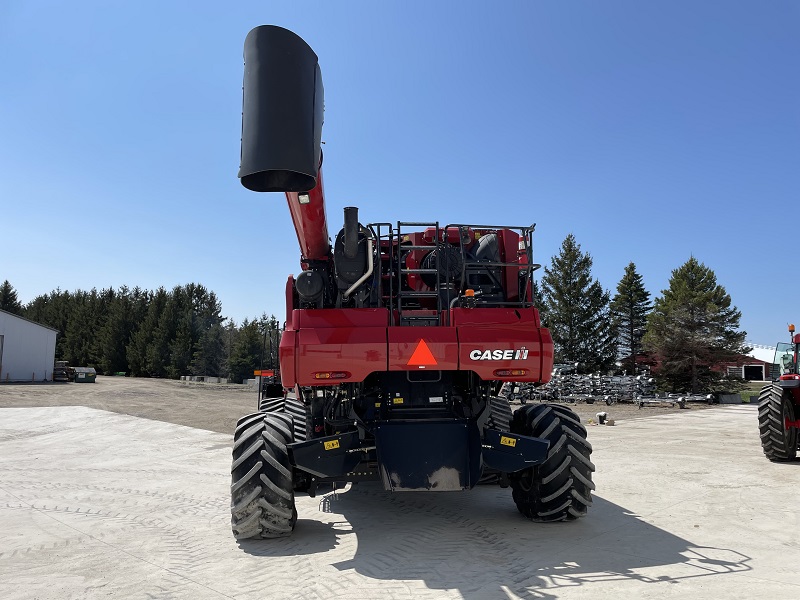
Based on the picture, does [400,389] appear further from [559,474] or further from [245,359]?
[245,359]

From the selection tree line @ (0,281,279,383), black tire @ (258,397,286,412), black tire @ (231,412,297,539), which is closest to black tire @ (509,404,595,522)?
black tire @ (231,412,297,539)

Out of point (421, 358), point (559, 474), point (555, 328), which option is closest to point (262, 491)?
point (421, 358)

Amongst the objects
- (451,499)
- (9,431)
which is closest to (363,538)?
(451,499)

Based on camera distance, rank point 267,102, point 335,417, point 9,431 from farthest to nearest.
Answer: point 9,431, point 335,417, point 267,102

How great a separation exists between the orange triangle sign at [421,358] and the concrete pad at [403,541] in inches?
64.2

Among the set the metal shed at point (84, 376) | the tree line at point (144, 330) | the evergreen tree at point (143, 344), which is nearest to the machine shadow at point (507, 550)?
the metal shed at point (84, 376)

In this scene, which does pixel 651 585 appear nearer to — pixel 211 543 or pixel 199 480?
pixel 211 543

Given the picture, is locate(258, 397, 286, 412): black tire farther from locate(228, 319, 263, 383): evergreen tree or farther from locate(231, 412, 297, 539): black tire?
locate(228, 319, 263, 383): evergreen tree

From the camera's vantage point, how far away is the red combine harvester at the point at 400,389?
5.30 meters

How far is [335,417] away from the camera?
6250 millimetres

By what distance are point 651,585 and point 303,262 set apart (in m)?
4.40

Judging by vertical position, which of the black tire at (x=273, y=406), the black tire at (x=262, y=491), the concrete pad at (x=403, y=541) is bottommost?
the concrete pad at (x=403, y=541)

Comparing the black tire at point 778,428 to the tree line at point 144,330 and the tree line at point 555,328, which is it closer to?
the tree line at point 555,328

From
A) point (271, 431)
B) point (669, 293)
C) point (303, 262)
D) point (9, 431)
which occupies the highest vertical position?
point (669, 293)
